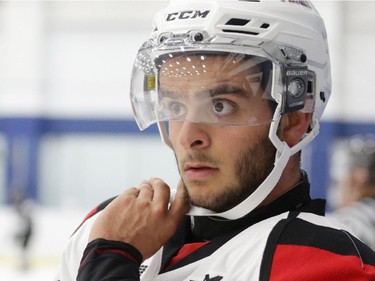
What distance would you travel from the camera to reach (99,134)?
11.6 meters

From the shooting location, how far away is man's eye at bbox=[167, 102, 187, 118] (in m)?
1.52

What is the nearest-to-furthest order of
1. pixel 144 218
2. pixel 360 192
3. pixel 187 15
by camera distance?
pixel 144 218
pixel 187 15
pixel 360 192

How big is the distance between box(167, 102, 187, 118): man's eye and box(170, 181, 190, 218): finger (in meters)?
0.13

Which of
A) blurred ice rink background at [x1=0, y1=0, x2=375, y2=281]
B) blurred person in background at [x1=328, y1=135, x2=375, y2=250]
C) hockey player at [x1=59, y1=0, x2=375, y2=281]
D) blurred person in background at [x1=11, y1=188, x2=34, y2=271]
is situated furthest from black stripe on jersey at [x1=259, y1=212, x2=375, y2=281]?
blurred ice rink background at [x1=0, y1=0, x2=375, y2=281]

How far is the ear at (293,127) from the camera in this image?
1542 millimetres

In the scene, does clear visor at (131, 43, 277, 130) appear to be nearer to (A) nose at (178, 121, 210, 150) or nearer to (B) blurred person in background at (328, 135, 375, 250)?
(A) nose at (178, 121, 210, 150)

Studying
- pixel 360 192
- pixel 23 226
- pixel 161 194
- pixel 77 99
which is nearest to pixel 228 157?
pixel 161 194

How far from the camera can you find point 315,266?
1329mm

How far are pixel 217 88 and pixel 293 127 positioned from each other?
0.19 metres

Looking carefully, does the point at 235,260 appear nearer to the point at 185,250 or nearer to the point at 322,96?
the point at 185,250

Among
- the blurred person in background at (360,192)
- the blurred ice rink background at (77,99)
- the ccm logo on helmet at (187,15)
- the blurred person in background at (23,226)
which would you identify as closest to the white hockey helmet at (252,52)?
the ccm logo on helmet at (187,15)

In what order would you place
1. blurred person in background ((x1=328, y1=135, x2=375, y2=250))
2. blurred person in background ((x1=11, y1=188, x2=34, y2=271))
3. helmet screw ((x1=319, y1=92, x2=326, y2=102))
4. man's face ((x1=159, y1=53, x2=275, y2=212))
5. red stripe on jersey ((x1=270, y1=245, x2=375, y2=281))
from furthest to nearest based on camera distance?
blurred person in background ((x1=11, y1=188, x2=34, y2=271)) < blurred person in background ((x1=328, y1=135, x2=375, y2=250)) < helmet screw ((x1=319, y1=92, x2=326, y2=102)) < man's face ((x1=159, y1=53, x2=275, y2=212)) < red stripe on jersey ((x1=270, y1=245, x2=375, y2=281))

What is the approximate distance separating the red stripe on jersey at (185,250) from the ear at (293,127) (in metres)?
0.26

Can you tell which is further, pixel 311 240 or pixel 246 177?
pixel 246 177
